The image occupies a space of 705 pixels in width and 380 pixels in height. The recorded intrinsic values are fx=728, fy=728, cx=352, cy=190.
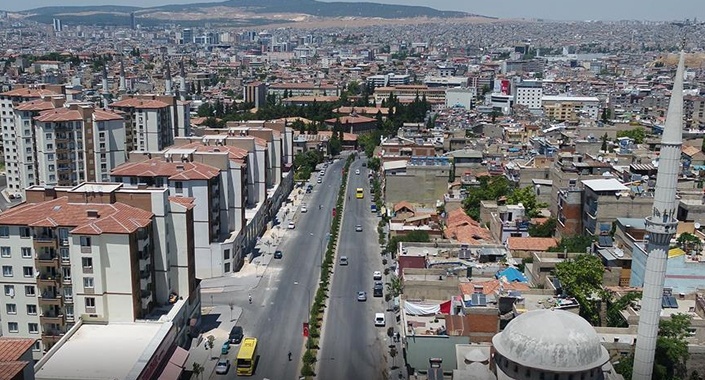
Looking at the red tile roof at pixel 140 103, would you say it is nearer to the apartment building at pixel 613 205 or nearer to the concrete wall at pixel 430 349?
the apartment building at pixel 613 205

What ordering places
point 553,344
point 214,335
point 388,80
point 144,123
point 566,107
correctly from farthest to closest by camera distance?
point 388,80, point 566,107, point 144,123, point 214,335, point 553,344

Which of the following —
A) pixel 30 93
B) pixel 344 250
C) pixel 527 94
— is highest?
pixel 30 93

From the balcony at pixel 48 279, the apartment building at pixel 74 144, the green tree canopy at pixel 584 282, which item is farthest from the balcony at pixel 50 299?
the apartment building at pixel 74 144

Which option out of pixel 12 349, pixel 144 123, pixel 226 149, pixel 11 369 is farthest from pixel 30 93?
pixel 11 369

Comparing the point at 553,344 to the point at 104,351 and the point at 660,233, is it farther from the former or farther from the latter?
the point at 104,351

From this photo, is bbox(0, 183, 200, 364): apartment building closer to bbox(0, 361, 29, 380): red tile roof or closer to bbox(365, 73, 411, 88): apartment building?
bbox(0, 361, 29, 380): red tile roof

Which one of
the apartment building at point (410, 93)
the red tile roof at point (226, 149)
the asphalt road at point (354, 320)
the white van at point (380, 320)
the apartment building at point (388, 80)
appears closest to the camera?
the asphalt road at point (354, 320)

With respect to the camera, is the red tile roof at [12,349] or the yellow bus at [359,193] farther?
the yellow bus at [359,193]
